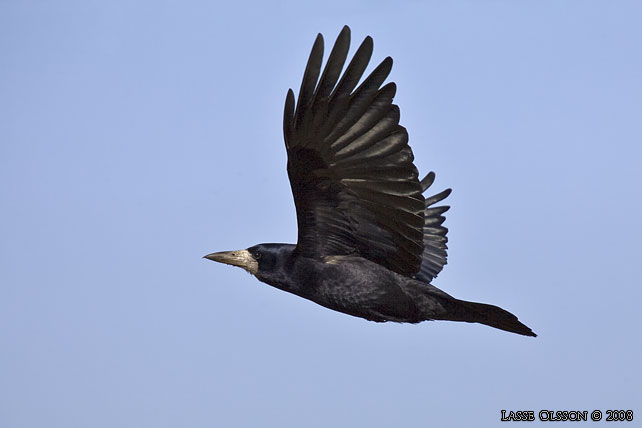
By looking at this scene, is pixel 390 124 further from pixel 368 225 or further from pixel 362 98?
pixel 368 225

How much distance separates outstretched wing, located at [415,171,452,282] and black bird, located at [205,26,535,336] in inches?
62.8

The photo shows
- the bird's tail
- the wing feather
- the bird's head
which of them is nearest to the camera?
the wing feather

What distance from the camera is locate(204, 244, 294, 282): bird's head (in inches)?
394

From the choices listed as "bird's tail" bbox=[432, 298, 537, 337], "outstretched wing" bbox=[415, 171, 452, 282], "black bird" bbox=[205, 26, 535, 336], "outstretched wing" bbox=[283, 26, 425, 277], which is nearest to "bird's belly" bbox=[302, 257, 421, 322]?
"black bird" bbox=[205, 26, 535, 336]

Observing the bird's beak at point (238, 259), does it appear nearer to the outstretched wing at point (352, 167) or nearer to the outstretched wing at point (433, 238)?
the outstretched wing at point (352, 167)

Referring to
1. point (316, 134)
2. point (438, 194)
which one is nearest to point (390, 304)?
point (316, 134)

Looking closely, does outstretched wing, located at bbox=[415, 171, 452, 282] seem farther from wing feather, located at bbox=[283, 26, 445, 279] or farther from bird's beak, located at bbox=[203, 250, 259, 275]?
bird's beak, located at bbox=[203, 250, 259, 275]

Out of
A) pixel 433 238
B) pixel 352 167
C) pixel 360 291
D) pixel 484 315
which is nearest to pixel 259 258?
pixel 360 291

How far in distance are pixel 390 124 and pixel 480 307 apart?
6.88 ft

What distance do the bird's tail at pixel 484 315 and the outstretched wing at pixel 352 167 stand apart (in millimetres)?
552

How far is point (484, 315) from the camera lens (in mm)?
9680

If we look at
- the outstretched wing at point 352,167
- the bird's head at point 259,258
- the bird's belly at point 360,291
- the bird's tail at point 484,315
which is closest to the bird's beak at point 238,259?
the bird's head at point 259,258

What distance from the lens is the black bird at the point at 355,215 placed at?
8805 mm

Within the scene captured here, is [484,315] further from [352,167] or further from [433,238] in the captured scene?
[433,238]
